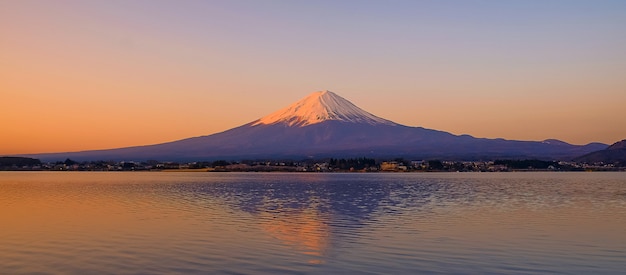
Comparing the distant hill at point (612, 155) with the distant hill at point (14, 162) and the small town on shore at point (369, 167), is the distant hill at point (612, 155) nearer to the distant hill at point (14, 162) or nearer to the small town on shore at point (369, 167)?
the small town on shore at point (369, 167)

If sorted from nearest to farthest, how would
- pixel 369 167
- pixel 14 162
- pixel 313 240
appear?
pixel 313 240
pixel 369 167
pixel 14 162

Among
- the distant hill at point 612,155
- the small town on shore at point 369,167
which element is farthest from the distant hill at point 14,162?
the distant hill at point 612,155

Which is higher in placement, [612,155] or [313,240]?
[612,155]

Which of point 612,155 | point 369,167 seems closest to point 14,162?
point 369,167

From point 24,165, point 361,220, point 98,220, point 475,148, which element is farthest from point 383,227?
point 475,148

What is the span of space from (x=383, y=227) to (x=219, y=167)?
103m

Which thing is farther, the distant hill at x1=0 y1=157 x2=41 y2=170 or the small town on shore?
the distant hill at x1=0 y1=157 x2=41 y2=170

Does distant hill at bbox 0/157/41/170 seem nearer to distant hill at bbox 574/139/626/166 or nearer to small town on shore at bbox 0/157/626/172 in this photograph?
small town on shore at bbox 0/157/626/172

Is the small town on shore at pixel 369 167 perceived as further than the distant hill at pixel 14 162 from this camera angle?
No

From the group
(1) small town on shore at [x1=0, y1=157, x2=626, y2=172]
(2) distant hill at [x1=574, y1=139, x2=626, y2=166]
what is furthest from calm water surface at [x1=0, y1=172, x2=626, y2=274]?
(2) distant hill at [x1=574, y1=139, x2=626, y2=166]

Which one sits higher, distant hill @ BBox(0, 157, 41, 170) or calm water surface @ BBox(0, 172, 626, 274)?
distant hill @ BBox(0, 157, 41, 170)

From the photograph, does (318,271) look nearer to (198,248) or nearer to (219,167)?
(198,248)

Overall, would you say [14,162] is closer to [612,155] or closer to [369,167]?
[369,167]

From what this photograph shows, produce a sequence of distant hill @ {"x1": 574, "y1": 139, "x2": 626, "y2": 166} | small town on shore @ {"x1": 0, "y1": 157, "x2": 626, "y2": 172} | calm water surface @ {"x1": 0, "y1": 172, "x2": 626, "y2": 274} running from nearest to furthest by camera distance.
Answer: calm water surface @ {"x1": 0, "y1": 172, "x2": 626, "y2": 274}
small town on shore @ {"x1": 0, "y1": 157, "x2": 626, "y2": 172}
distant hill @ {"x1": 574, "y1": 139, "x2": 626, "y2": 166}
